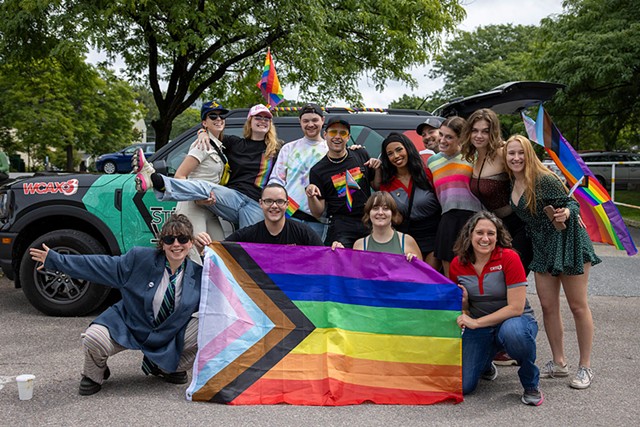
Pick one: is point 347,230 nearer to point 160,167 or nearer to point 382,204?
point 382,204

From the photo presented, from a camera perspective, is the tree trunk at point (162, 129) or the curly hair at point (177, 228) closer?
the curly hair at point (177, 228)

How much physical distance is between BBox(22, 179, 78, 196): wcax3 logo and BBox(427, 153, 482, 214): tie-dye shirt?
361cm

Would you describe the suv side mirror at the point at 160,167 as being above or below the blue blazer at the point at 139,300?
above

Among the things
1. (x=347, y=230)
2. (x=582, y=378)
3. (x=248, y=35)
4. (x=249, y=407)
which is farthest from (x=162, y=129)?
(x=582, y=378)

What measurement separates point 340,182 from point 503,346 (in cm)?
174

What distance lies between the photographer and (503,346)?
423cm

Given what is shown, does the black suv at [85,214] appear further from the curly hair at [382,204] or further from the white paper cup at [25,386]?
the white paper cup at [25,386]

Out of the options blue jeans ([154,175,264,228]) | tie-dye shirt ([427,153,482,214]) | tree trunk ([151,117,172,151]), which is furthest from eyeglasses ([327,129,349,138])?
tree trunk ([151,117,172,151])

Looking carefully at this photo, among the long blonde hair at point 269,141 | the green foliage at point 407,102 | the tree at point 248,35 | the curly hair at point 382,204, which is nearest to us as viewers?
the curly hair at point 382,204

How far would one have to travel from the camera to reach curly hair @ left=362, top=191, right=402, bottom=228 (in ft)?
15.1

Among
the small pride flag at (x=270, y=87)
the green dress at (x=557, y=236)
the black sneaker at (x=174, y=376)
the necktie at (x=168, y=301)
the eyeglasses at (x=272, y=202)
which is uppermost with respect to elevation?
the small pride flag at (x=270, y=87)

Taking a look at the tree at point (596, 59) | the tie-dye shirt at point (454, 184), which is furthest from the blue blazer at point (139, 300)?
the tree at point (596, 59)

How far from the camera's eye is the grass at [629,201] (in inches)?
648

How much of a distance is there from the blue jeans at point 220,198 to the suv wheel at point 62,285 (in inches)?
65.5
